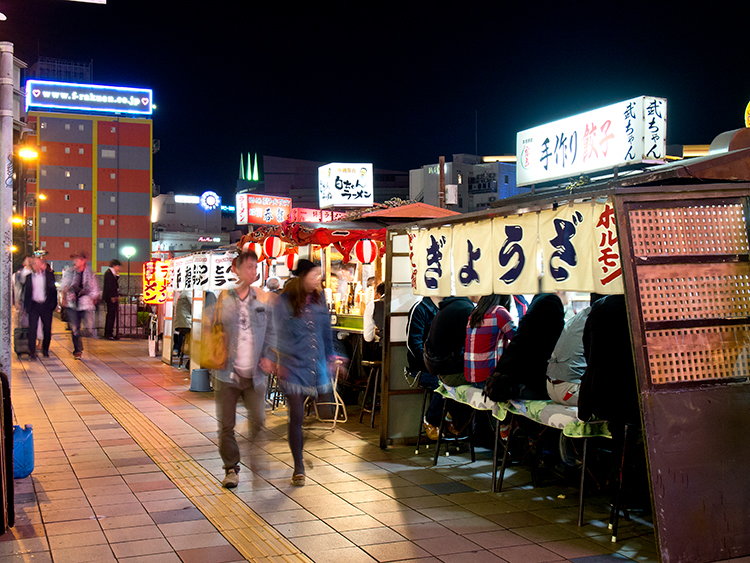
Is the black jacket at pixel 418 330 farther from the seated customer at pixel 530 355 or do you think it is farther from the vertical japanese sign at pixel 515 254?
the seated customer at pixel 530 355

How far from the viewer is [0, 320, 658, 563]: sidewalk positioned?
16.1 ft

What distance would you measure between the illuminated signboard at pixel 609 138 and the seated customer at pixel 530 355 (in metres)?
4.61

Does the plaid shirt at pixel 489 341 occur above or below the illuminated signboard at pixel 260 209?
below

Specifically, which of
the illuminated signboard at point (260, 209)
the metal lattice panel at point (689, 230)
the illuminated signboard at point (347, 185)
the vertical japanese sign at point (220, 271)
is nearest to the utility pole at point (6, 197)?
the metal lattice panel at point (689, 230)

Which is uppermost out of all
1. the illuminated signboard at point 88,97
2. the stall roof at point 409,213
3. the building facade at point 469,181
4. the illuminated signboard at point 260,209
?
the illuminated signboard at point 88,97

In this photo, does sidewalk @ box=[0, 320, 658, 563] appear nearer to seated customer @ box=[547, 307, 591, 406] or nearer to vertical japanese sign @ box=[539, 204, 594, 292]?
seated customer @ box=[547, 307, 591, 406]

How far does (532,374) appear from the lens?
634cm

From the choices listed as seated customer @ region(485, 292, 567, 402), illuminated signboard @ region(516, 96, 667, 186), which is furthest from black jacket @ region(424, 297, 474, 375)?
illuminated signboard @ region(516, 96, 667, 186)

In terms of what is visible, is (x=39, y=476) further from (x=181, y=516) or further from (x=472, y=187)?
(x=472, y=187)

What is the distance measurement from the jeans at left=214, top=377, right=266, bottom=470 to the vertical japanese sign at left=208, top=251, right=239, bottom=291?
7.07 metres

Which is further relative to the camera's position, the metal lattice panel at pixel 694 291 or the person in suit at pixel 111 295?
the person in suit at pixel 111 295

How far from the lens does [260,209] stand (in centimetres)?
2925

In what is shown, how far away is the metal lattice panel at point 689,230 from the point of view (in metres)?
4.84

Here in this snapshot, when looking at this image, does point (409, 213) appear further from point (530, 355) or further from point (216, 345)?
point (216, 345)
